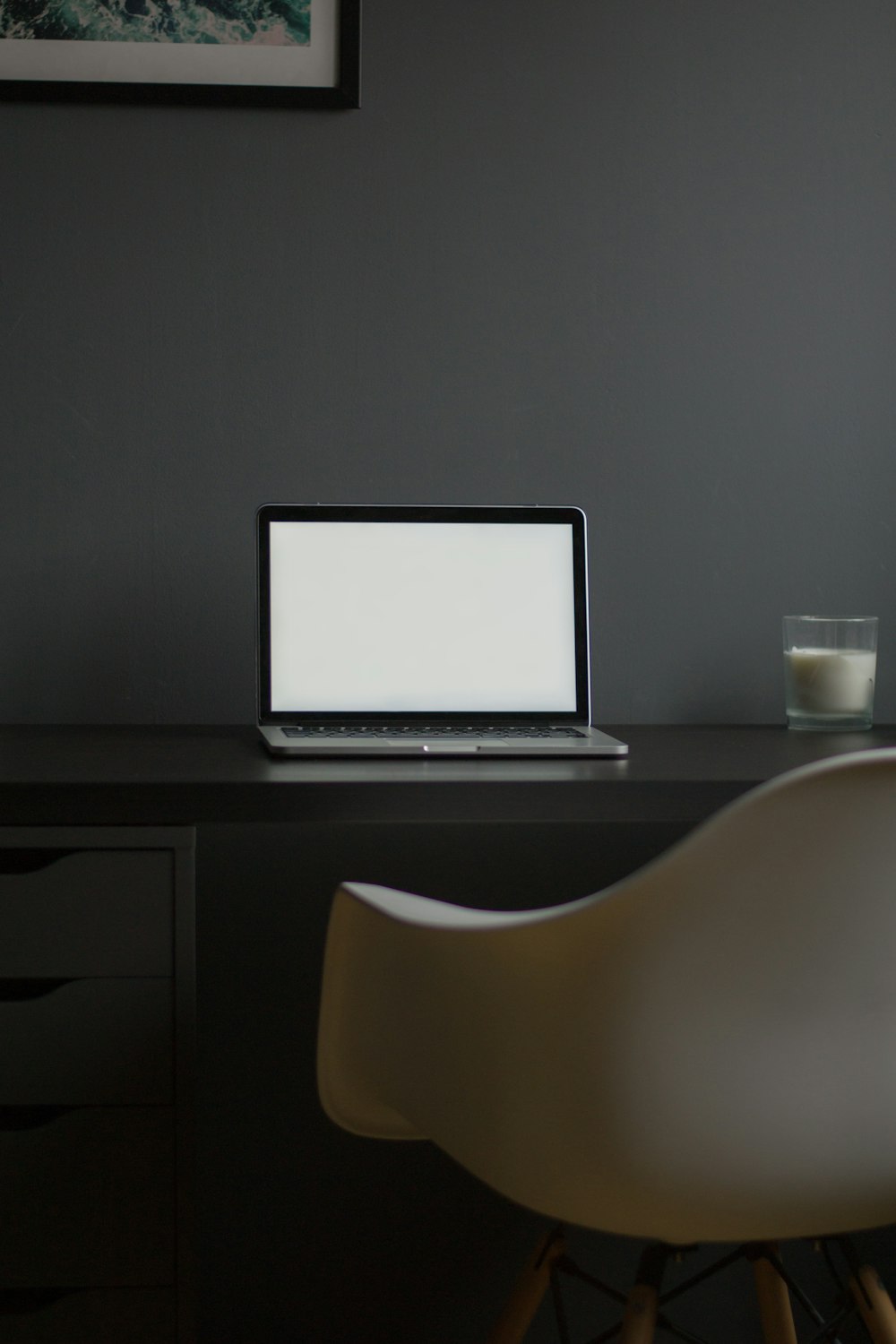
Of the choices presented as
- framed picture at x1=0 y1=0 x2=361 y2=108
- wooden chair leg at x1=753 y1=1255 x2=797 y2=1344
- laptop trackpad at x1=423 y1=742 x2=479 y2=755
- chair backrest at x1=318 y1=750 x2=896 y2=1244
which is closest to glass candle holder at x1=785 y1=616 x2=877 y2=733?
laptop trackpad at x1=423 y1=742 x2=479 y2=755

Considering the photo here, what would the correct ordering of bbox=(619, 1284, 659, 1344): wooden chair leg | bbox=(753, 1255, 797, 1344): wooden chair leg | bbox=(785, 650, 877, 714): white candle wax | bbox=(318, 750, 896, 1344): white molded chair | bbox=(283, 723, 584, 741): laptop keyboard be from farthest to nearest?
1. bbox=(785, 650, 877, 714): white candle wax
2. bbox=(283, 723, 584, 741): laptop keyboard
3. bbox=(753, 1255, 797, 1344): wooden chair leg
4. bbox=(619, 1284, 659, 1344): wooden chair leg
5. bbox=(318, 750, 896, 1344): white molded chair

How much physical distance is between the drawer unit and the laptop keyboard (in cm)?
26

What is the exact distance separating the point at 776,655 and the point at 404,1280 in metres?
0.91

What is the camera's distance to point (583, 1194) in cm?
75

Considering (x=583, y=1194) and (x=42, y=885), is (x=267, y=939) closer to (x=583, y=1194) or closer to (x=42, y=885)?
(x=42, y=885)

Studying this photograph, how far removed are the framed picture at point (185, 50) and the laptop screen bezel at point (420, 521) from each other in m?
0.53

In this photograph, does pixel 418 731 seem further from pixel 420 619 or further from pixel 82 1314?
pixel 82 1314

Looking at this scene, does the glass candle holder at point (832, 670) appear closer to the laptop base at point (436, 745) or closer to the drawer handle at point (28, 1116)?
the laptop base at point (436, 745)

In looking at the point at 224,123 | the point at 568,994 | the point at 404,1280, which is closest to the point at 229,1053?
the point at 404,1280

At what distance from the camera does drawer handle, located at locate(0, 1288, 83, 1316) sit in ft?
3.54

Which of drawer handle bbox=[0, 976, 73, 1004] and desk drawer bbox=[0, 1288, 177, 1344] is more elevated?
drawer handle bbox=[0, 976, 73, 1004]

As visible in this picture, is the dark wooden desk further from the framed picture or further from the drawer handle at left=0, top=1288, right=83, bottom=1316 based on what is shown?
the framed picture

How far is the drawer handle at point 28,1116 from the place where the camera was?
3.55 feet

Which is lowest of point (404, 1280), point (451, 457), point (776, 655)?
point (404, 1280)
